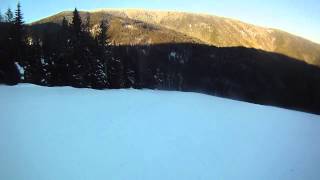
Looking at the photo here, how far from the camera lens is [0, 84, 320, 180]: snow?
795 centimetres

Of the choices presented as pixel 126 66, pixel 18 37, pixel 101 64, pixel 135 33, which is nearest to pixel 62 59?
pixel 18 37

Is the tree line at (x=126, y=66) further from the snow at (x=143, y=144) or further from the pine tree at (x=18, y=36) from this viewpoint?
the snow at (x=143, y=144)

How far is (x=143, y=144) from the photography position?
32.9 ft

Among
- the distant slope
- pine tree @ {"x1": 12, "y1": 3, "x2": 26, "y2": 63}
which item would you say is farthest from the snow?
the distant slope

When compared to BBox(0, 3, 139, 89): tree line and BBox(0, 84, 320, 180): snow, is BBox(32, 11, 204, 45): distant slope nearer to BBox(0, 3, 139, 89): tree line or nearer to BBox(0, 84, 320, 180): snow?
BBox(0, 3, 139, 89): tree line

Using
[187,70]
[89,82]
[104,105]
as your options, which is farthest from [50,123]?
[187,70]

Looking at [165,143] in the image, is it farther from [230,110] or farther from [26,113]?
[230,110]

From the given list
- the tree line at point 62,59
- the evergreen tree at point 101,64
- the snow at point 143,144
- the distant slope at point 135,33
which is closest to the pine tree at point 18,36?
the tree line at point 62,59

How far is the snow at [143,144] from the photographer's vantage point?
7.95m

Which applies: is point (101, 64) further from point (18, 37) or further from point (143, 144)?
point (143, 144)

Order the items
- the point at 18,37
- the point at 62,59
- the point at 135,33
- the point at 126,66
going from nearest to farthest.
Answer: the point at 18,37 → the point at 62,59 → the point at 126,66 → the point at 135,33

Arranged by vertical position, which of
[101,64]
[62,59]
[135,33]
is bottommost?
[135,33]

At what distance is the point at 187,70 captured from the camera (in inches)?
4690

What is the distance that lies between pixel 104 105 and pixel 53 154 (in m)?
6.98
